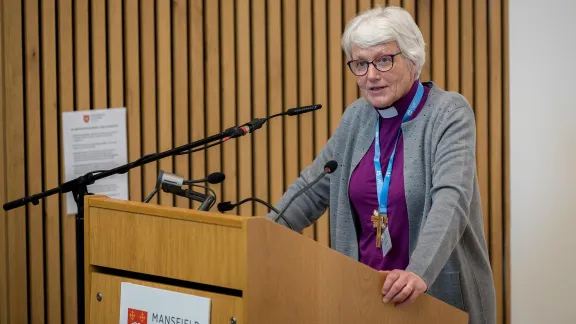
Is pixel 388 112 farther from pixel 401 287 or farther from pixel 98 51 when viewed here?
pixel 98 51

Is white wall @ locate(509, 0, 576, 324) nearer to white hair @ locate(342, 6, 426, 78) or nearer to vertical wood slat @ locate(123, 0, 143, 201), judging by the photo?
vertical wood slat @ locate(123, 0, 143, 201)

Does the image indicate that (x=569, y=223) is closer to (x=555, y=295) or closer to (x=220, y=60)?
(x=555, y=295)

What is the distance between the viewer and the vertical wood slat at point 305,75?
15.0 feet

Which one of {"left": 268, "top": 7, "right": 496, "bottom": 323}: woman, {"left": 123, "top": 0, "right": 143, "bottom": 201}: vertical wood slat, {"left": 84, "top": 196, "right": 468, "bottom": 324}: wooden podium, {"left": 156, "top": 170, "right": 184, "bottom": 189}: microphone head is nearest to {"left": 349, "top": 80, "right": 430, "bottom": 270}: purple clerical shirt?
{"left": 268, "top": 7, "right": 496, "bottom": 323}: woman

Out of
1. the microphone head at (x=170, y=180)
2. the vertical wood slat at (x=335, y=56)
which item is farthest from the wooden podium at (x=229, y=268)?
the vertical wood slat at (x=335, y=56)

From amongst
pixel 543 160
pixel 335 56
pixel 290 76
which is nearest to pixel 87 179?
pixel 290 76

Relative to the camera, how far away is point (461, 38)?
15.7ft

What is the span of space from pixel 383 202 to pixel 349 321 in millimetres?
632

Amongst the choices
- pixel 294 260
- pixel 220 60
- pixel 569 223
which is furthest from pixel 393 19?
pixel 569 223

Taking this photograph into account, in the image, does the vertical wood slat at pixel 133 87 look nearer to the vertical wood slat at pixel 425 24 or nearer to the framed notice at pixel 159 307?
the vertical wood slat at pixel 425 24

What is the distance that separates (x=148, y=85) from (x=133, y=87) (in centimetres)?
8

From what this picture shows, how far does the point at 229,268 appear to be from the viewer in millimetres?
1882

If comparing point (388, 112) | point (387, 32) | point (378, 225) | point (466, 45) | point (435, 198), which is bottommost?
point (378, 225)

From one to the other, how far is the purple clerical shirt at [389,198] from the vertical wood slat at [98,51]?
192 centimetres
